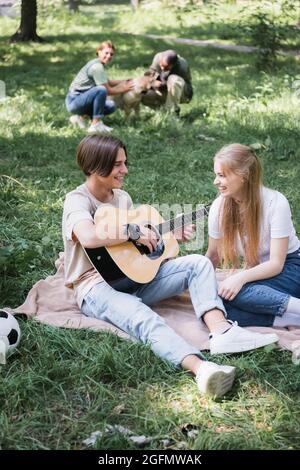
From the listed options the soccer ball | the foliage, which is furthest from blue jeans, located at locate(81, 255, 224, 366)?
the foliage

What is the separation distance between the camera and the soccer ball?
9.29ft

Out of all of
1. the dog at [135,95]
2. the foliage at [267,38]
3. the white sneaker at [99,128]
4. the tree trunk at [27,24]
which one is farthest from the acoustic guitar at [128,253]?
the tree trunk at [27,24]

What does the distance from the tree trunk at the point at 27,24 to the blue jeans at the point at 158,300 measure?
1047 cm

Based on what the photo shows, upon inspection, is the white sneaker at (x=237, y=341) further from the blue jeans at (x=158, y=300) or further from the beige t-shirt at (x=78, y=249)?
the beige t-shirt at (x=78, y=249)

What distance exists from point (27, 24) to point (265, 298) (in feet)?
35.5

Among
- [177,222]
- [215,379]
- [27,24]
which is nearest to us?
[215,379]

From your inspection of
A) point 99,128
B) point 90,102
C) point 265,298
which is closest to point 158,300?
point 265,298

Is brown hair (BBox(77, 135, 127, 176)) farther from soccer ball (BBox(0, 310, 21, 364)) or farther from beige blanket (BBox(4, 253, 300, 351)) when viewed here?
soccer ball (BBox(0, 310, 21, 364))

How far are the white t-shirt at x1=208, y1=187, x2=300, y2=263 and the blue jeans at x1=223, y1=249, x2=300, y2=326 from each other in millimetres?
139

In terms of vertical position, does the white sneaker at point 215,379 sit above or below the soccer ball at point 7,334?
above

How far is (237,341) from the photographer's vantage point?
2.95 m

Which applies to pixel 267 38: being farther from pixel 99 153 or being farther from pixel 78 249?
pixel 78 249

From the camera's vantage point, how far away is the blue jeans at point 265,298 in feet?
10.6

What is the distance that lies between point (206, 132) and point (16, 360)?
15.6ft
